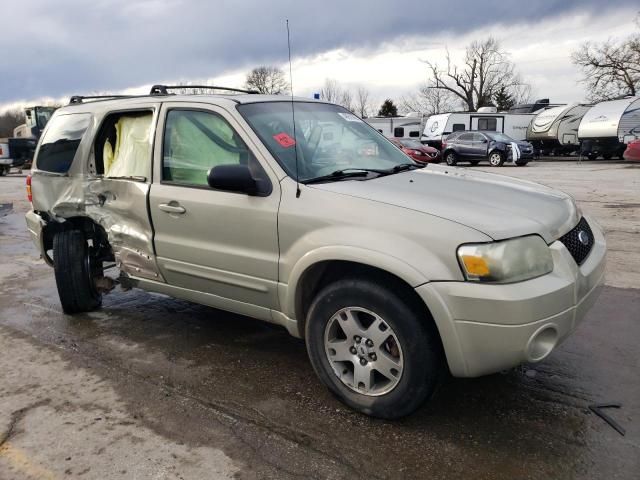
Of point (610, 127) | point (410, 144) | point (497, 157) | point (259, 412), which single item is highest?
point (610, 127)

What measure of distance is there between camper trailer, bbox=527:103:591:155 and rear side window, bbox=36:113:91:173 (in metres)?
25.6

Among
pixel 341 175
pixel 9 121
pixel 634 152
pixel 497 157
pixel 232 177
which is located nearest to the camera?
pixel 232 177

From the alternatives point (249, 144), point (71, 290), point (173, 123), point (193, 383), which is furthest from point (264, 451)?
point (71, 290)

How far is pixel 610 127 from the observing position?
22562mm

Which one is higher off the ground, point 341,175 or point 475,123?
point 475,123

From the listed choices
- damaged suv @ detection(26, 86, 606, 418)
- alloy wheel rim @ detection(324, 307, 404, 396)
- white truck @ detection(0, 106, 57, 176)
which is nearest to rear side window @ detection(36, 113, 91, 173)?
damaged suv @ detection(26, 86, 606, 418)

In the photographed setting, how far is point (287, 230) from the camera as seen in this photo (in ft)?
10.2

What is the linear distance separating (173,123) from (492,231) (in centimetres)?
234

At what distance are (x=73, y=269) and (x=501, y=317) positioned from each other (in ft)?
11.9

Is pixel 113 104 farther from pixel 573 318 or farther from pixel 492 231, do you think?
pixel 573 318

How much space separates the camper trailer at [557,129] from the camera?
26.1 m

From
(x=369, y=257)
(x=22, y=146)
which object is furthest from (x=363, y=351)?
(x=22, y=146)

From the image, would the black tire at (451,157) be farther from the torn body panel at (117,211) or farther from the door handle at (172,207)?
the door handle at (172,207)

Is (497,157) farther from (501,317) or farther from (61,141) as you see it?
(501,317)
